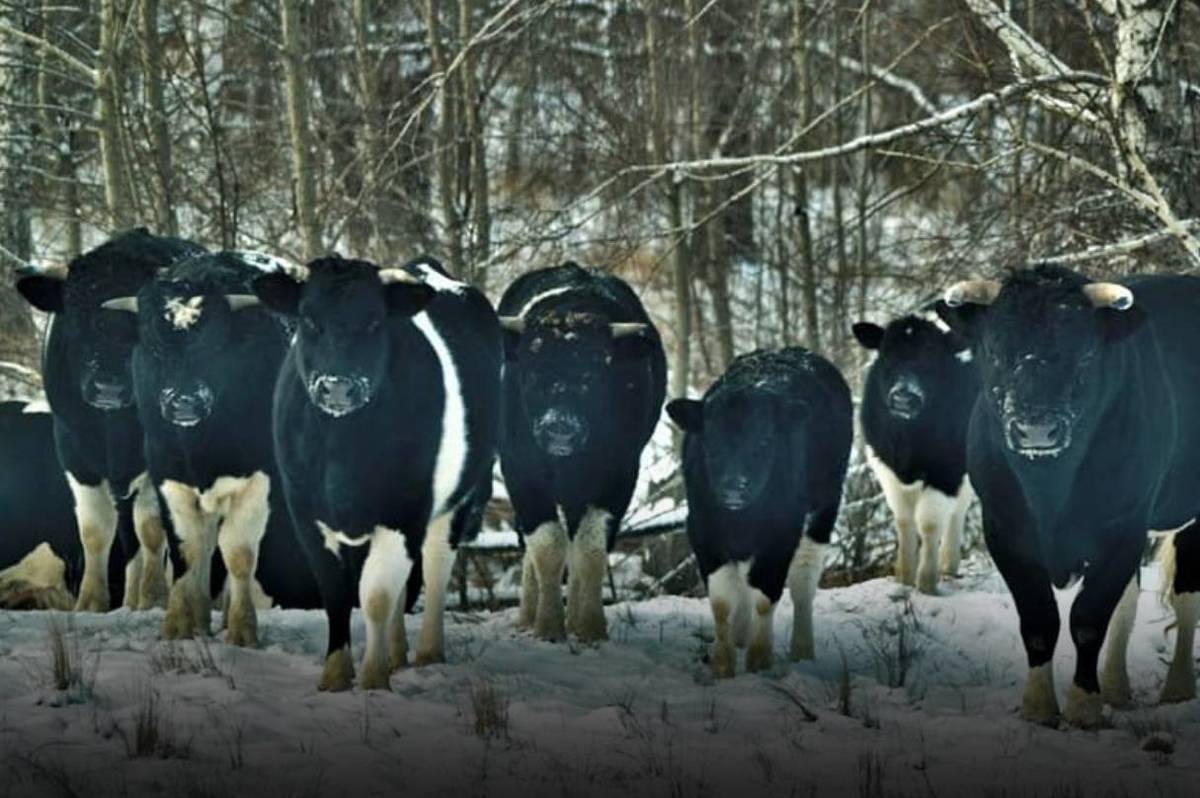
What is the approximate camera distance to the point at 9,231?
→ 68.4 feet

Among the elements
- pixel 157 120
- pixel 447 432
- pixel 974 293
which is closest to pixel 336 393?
pixel 447 432

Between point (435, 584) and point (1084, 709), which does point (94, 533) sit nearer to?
point (435, 584)

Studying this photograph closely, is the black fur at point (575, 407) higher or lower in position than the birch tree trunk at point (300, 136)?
lower

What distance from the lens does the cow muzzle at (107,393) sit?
11.4m

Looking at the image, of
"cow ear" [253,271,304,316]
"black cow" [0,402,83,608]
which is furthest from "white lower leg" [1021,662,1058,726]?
"black cow" [0,402,83,608]

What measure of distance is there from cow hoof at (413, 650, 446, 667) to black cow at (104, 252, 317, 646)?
90cm

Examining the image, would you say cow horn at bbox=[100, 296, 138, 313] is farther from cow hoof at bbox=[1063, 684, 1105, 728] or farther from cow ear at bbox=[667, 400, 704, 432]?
cow hoof at bbox=[1063, 684, 1105, 728]

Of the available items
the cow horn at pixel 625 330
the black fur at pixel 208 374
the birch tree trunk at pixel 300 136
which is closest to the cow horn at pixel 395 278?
the black fur at pixel 208 374

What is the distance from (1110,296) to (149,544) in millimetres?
5628

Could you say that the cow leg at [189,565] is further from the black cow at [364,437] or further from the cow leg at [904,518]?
the cow leg at [904,518]

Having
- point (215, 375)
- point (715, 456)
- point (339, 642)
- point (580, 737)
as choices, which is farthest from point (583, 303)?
point (580, 737)

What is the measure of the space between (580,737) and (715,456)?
2725 mm

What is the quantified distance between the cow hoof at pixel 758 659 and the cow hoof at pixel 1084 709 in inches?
Answer: 81.7

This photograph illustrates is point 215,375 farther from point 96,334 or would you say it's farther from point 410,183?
point 410,183
